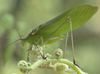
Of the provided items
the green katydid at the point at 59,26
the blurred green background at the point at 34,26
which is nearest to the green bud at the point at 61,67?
the blurred green background at the point at 34,26

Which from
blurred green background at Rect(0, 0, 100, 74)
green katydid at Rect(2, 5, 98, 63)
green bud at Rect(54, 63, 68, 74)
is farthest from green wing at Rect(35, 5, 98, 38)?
green bud at Rect(54, 63, 68, 74)

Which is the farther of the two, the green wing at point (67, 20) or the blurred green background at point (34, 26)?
the blurred green background at point (34, 26)

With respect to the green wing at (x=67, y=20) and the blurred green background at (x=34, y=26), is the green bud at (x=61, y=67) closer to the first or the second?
the blurred green background at (x=34, y=26)

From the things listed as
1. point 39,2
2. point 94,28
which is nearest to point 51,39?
point 39,2

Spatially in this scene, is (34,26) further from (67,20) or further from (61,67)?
(61,67)

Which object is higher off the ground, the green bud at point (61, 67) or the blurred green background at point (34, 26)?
the blurred green background at point (34, 26)

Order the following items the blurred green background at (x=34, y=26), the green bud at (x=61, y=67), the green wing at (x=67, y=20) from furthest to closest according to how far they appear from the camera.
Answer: the blurred green background at (x=34, y=26) → the green wing at (x=67, y=20) → the green bud at (x=61, y=67)

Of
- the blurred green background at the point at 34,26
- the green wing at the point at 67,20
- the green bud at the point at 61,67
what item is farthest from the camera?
the blurred green background at the point at 34,26

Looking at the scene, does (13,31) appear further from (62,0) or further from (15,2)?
(62,0)

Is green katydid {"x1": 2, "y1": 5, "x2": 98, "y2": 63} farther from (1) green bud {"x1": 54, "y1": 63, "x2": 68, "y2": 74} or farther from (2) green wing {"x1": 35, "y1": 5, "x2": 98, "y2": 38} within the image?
(1) green bud {"x1": 54, "y1": 63, "x2": 68, "y2": 74}
